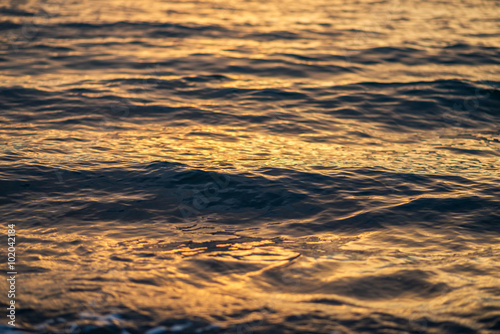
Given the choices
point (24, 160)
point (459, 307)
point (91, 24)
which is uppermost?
point (91, 24)

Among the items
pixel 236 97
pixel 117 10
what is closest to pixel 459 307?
pixel 236 97

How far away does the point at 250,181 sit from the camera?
6.56m

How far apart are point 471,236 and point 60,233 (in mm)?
4421

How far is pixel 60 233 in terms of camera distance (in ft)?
17.2

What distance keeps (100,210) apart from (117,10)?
13.0 meters

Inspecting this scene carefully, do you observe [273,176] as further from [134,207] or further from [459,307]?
[459,307]

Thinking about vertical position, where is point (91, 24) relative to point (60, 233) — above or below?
above

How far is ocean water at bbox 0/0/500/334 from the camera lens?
4102 mm

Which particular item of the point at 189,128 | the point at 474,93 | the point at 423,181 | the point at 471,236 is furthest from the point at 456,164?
the point at 189,128

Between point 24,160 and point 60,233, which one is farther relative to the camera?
point 24,160

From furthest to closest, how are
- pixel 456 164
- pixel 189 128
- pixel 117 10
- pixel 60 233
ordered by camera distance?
pixel 117 10
pixel 189 128
pixel 456 164
pixel 60 233

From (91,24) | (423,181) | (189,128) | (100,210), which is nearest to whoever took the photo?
(100,210)

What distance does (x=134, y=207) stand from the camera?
231 inches

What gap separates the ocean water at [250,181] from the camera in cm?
410
